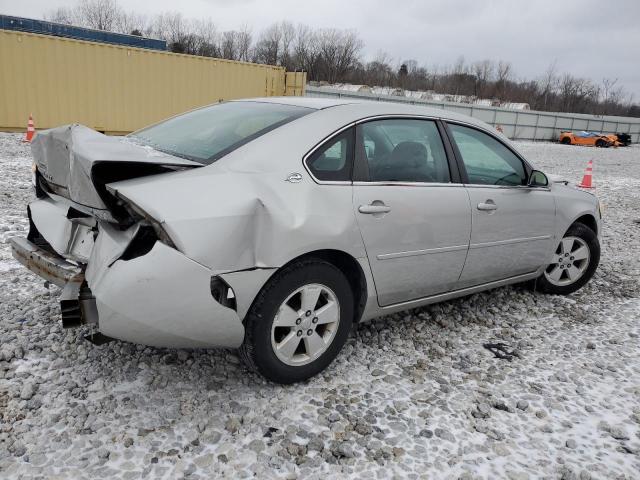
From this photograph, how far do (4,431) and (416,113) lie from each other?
2.93 meters

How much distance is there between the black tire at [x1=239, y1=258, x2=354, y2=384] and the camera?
2.57 meters

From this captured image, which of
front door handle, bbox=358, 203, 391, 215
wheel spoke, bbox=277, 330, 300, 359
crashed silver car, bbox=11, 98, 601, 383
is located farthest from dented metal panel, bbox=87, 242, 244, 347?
front door handle, bbox=358, 203, 391, 215

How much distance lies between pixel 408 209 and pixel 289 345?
1.07 metres

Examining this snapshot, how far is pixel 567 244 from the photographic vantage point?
4520 millimetres

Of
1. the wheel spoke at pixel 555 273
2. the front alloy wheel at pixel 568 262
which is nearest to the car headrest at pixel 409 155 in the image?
the front alloy wheel at pixel 568 262

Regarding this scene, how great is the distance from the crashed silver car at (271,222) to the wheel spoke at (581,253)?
103 cm

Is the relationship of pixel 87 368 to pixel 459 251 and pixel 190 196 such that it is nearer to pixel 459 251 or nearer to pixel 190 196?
pixel 190 196

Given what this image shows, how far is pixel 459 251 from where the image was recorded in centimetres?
346

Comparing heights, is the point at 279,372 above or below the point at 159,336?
below

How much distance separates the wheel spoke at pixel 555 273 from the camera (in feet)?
14.9

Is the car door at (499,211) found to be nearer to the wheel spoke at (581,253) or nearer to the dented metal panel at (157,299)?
the wheel spoke at (581,253)

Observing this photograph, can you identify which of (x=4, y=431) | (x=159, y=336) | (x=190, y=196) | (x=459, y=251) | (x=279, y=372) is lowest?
(x=4, y=431)

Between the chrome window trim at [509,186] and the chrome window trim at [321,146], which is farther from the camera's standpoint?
the chrome window trim at [509,186]

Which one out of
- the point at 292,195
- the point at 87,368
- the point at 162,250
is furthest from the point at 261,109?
the point at 87,368
